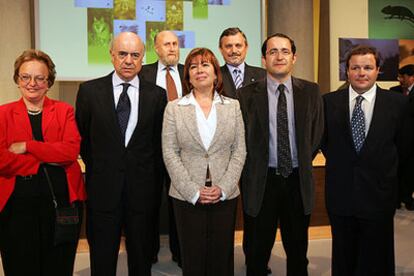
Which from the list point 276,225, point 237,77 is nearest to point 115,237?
point 276,225

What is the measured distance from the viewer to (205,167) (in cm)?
259

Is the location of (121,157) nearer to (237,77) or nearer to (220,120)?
(220,120)

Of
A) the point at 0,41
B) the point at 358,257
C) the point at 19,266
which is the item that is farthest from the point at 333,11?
the point at 19,266

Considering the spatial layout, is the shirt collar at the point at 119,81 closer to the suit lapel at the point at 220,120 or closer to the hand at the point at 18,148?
the suit lapel at the point at 220,120

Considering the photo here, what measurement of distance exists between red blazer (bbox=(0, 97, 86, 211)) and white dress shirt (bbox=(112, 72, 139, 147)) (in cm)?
29

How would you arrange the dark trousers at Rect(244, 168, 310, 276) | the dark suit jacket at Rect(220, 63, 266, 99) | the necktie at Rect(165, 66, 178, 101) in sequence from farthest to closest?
the necktie at Rect(165, 66, 178, 101), the dark suit jacket at Rect(220, 63, 266, 99), the dark trousers at Rect(244, 168, 310, 276)

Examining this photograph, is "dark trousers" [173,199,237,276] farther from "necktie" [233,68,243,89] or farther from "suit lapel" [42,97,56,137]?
"necktie" [233,68,243,89]

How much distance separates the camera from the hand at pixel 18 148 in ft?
7.83

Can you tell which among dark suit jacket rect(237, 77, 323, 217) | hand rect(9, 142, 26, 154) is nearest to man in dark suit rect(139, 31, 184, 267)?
dark suit jacket rect(237, 77, 323, 217)

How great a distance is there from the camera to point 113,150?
2.66 metres

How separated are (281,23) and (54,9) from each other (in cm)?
277

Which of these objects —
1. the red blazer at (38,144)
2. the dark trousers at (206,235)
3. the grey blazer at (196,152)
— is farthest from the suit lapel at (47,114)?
the dark trousers at (206,235)

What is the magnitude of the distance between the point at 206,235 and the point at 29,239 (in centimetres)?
92

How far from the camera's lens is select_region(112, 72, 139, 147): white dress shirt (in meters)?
2.71
